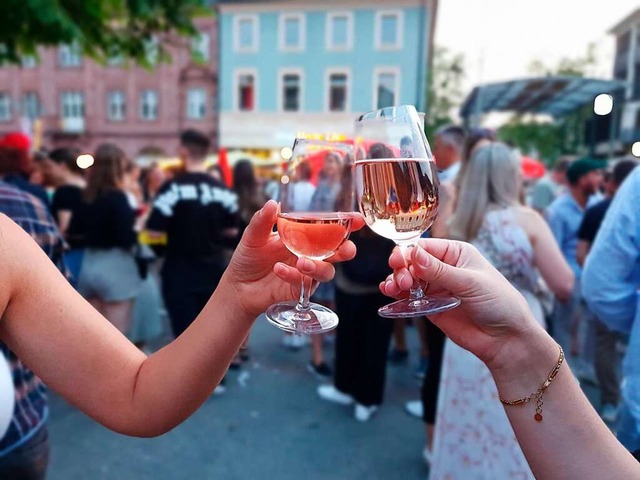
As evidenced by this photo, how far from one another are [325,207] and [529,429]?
0.66 metres

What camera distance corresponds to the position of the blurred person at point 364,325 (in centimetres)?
361

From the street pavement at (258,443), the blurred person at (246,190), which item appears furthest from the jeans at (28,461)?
the blurred person at (246,190)

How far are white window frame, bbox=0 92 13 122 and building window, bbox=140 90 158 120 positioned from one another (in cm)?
720

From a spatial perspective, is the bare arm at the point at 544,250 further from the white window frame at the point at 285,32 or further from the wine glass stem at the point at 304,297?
the white window frame at the point at 285,32

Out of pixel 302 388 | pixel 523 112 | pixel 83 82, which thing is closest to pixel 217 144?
pixel 83 82

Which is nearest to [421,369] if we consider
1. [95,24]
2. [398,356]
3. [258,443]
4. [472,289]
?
[398,356]

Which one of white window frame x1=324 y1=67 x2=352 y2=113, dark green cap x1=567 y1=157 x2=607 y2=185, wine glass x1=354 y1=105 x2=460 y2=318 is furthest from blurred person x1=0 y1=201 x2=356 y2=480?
white window frame x1=324 y1=67 x2=352 y2=113

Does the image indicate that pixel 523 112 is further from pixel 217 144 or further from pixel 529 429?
pixel 217 144

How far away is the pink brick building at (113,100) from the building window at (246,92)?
4.27 feet

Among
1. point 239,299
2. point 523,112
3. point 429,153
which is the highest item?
point 523,112

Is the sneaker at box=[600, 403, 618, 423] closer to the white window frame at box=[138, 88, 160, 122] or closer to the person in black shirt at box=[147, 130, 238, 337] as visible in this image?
the person in black shirt at box=[147, 130, 238, 337]

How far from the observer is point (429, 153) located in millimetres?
1048

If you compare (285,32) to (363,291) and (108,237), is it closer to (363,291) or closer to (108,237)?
(108,237)

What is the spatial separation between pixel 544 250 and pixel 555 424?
187 centimetres
